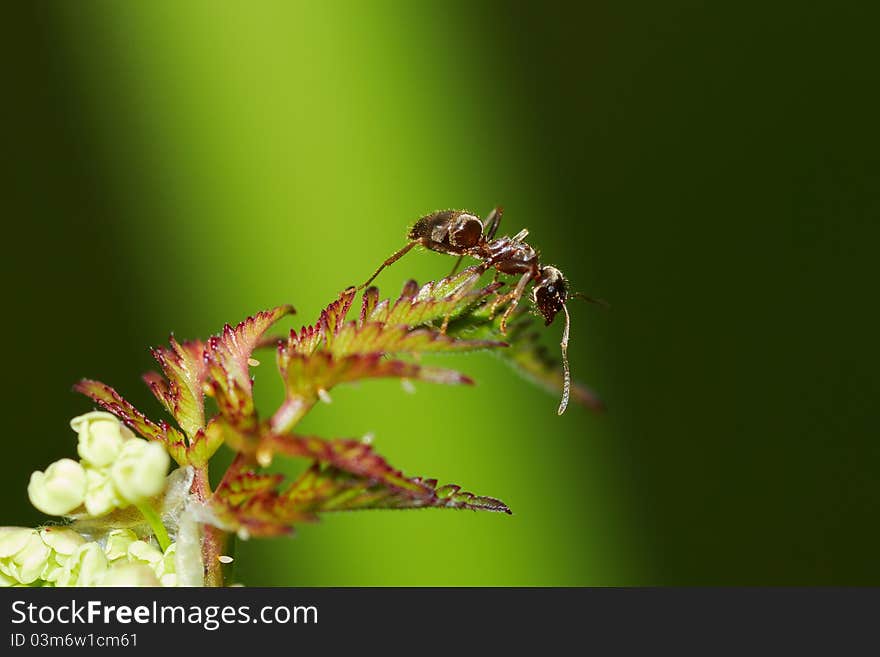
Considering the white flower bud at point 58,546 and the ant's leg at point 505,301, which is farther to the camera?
the ant's leg at point 505,301

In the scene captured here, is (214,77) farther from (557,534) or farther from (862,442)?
(862,442)

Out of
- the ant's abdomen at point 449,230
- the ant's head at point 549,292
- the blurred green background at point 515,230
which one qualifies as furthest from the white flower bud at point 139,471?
the blurred green background at point 515,230

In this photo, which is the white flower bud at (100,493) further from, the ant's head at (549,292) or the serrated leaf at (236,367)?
the ant's head at (549,292)

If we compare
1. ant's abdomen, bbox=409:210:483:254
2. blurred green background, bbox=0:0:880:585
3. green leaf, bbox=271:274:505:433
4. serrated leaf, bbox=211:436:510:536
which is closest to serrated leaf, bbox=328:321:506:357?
green leaf, bbox=271:274:505:433

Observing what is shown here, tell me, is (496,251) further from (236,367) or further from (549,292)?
(236,367)

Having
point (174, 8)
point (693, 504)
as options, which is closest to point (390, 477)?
point (174, 8)

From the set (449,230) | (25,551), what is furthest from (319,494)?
(449,230)

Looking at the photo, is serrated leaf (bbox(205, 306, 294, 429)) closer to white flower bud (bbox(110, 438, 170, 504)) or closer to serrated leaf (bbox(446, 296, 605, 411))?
white flower bud (bbox(110, 438, 170, 504))
